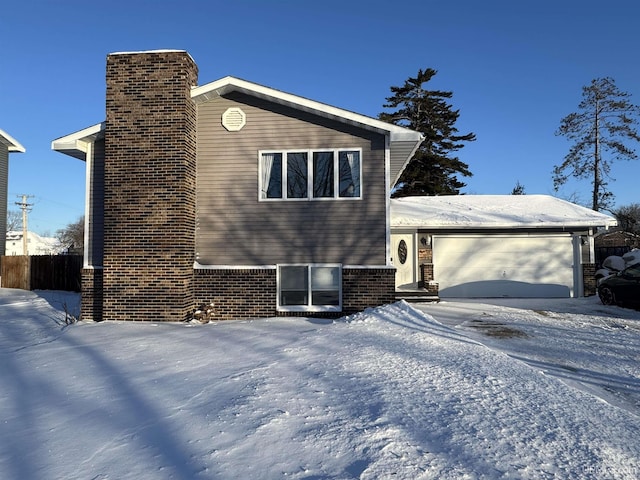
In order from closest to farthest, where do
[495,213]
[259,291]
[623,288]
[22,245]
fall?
1. [259,291]
2. [623,288]
3. [495,213]
4. [22,245]

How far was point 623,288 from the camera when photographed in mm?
11516

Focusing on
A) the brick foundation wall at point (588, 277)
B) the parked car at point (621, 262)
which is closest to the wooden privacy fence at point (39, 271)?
the brick foundation wall at point (588, 277)

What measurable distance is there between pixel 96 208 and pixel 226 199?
123 inches

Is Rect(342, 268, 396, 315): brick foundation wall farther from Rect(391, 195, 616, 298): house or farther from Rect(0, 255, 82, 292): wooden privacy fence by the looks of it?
Rect(0, 255, 82, 292): wooden privacy fence

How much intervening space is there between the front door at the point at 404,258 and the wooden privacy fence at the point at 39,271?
1457 cm

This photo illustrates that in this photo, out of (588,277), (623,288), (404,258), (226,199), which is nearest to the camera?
(226,199)

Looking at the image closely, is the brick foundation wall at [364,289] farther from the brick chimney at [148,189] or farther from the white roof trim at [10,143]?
the white roof trim at [10,143]

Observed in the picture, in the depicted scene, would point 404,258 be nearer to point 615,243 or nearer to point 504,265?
point 504,265

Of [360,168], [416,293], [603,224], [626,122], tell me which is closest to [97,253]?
[360,168]

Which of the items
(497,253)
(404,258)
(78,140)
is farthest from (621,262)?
(78,140)

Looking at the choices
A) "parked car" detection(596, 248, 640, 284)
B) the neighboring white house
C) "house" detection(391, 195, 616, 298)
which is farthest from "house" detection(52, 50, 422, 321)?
the neighboring white house

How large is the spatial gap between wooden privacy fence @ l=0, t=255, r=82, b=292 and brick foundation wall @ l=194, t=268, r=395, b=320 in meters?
12.9

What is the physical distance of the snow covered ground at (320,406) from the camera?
9.60 ft

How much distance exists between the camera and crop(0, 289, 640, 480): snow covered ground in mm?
2926
